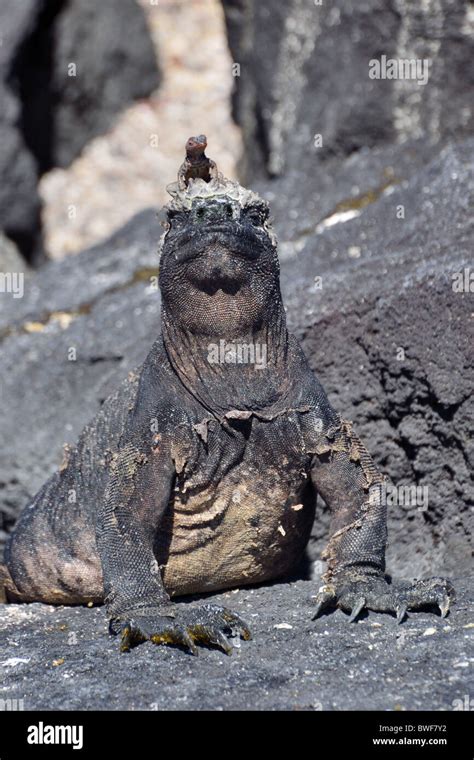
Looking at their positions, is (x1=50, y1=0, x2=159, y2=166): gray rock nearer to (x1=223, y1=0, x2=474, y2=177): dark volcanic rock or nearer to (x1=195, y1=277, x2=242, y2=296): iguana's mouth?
(x1=223, y1=0, x2=474, y2=177): dark volcanic rock

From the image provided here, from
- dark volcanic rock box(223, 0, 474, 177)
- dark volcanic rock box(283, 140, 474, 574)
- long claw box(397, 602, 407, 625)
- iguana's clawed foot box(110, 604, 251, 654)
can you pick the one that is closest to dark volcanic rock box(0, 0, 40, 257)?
dark volcanic rock box(223, 0, 474, 177)

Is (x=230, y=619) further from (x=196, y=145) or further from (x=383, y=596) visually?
(x=196, y=145)

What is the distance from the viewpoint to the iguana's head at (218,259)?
15.1 ft

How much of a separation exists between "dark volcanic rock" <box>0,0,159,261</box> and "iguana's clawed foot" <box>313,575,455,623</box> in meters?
8.25

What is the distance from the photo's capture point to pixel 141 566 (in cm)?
474

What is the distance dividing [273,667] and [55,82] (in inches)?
397

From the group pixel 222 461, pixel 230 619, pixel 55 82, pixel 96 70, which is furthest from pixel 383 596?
pixel 96 70

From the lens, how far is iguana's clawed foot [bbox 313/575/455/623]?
4617 mm

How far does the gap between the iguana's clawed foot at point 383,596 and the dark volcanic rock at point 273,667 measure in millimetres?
46

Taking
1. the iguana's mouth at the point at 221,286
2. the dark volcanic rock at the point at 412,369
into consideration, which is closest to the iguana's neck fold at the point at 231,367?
the iguana's mouth at the point at 221,286

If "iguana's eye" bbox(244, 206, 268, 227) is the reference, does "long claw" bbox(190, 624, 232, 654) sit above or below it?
below

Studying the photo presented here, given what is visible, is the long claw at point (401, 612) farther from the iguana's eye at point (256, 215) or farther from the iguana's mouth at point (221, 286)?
the iguana's eye at point (256, 215)
